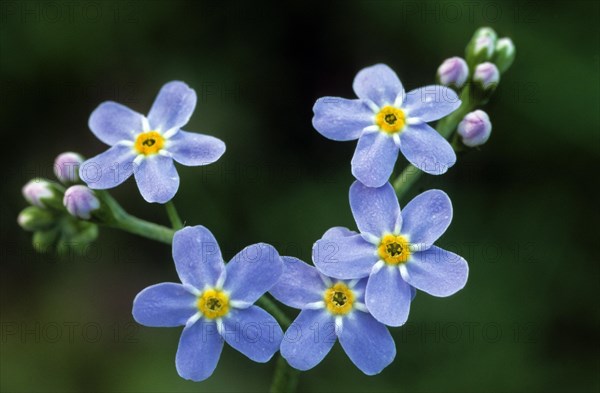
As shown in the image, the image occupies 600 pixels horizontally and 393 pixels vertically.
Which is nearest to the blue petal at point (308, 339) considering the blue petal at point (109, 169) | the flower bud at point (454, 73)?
the blue petal at point (109, 169)

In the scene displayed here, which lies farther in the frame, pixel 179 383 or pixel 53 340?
pixel 53 340

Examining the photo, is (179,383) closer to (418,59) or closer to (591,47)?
(418,59)

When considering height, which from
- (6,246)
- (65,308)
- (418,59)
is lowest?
(65,308)

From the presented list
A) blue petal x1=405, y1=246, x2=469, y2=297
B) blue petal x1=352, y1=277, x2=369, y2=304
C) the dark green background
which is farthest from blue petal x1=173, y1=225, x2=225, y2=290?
the dark green background

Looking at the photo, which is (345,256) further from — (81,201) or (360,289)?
(81,201)

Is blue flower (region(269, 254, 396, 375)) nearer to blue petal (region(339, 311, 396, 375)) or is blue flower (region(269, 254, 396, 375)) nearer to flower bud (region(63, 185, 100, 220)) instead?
blue petal (region(339, 311, 396, 375))

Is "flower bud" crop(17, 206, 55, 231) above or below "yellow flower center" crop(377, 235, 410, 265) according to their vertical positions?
above

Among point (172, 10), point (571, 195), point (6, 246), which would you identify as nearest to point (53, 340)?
point (6, 246)
